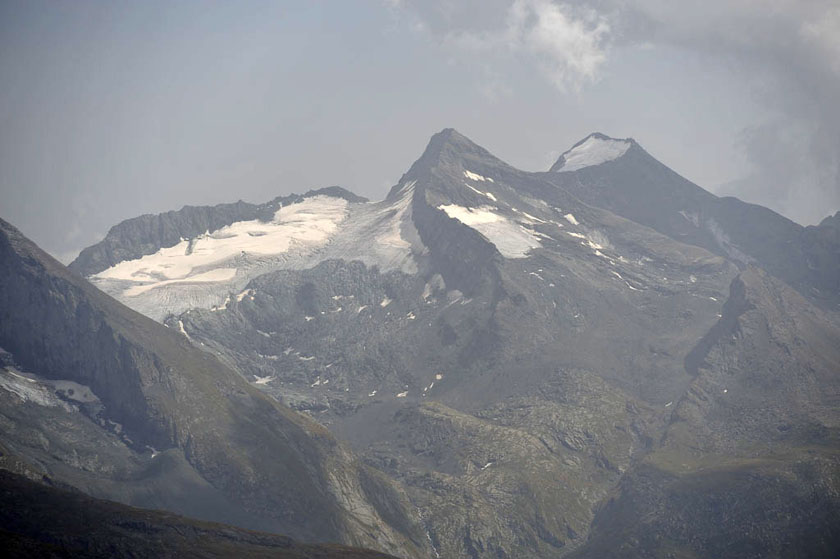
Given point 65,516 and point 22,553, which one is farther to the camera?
point 65,516

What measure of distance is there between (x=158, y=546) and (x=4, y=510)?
1218 inches

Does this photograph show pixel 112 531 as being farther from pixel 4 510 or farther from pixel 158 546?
pixel 4 510

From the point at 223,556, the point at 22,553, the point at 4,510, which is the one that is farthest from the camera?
the point at 223,556

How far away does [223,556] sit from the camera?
19562 cm

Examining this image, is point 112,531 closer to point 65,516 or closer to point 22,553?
point 65,516

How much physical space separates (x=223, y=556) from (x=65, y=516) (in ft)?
110

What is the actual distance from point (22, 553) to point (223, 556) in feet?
178

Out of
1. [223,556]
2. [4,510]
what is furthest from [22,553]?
[223,556]

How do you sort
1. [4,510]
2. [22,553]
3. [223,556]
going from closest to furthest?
[22,553], [4,510], [223,556]

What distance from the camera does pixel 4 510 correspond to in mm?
182375

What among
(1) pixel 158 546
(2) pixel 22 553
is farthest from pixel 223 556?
(2) pixel 22 553

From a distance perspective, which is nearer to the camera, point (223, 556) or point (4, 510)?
point (4, 510)

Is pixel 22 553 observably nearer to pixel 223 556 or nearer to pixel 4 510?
pixel 4 510

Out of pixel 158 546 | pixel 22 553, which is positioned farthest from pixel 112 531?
pixel 22 553
